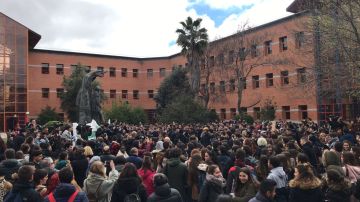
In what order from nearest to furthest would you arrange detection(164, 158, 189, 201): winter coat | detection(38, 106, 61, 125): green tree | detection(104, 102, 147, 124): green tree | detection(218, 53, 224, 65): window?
detection(164, 158, 189, 201): winter coat
detection(218, 53, 224, 65): window
detection(104, 102, 147, 124): green tree
detection(38, 106, 61, 125): green tree

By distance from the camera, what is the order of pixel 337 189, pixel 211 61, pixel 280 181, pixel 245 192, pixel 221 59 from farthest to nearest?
pixel 211 61 < pixel 221 59 < pixel 280 181 < pixel 245 192 < pixel 337 189

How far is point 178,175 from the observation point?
762 centimetres

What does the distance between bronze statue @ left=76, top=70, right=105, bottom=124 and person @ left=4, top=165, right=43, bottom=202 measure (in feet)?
57.1

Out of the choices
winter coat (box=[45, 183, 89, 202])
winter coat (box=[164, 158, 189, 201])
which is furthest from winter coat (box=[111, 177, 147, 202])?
winter coat (box=[164, 158, 189, 201])

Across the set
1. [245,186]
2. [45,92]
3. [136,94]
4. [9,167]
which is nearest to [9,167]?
[9,167]

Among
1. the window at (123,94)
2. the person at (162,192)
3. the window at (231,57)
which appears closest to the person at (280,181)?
the person at (162,192)

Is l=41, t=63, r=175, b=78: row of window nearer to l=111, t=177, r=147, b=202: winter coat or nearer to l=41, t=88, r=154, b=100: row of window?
l=41, t=88, r=154, b=100: row of window

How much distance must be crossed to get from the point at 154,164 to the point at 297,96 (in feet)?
87.7

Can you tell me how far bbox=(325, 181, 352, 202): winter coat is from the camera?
5691mm

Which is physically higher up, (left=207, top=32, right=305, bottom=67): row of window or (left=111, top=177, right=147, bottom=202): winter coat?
(left=207, top=32, right=305, bottom=67): row of window

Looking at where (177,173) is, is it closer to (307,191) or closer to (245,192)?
(245,192)

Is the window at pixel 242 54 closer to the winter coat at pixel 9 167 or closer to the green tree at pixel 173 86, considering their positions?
the green tree at pixel 173 86

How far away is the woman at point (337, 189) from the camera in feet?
18.7

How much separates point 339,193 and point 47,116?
1654 inches
